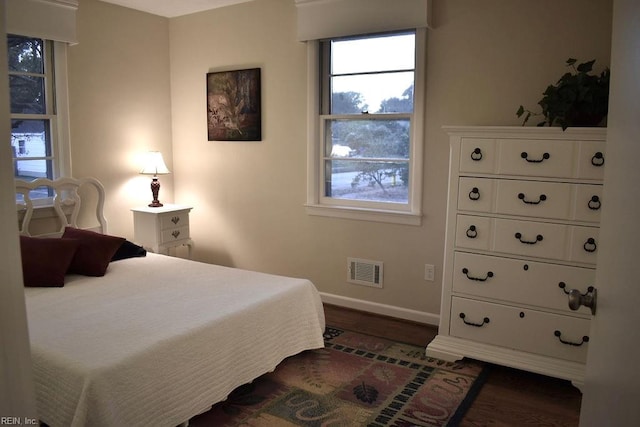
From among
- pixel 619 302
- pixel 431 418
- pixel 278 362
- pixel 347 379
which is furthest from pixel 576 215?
pixel 619 302

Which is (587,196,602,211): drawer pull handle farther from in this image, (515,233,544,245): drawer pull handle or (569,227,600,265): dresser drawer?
(515,233,544,245): drawer pull handle

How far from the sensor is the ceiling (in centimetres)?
422

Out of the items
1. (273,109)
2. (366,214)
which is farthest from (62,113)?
(366,214)

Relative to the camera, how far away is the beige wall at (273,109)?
3.23 metres

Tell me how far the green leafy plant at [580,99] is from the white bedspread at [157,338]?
66.6 inches

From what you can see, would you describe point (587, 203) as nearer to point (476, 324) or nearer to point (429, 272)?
point (476, 324)

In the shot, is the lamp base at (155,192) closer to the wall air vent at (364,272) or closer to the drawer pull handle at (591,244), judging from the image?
the wall air vent at (364,272)

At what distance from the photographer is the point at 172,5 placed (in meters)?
4.32

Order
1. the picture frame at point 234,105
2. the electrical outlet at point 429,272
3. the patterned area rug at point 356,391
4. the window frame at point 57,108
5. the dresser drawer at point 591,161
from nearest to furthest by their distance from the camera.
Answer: the patterned area rug at point 356,391
the dresser drawer at point 591,161
the electrical outlet at point 429,272
the window frame at point 57,108
the picture frame at point 234,105

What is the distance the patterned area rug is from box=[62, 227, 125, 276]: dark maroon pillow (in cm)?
122

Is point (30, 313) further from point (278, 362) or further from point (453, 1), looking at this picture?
point (453, 1)

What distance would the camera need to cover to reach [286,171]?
4262mm

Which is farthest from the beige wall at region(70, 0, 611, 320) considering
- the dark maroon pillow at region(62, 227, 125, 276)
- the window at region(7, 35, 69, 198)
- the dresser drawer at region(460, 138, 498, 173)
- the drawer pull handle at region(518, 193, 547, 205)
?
the dark maroon pillow at region(62, 227, 125, 276)

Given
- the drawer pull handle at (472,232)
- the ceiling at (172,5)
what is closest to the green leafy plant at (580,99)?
the drawer pull handle at (472,232)
